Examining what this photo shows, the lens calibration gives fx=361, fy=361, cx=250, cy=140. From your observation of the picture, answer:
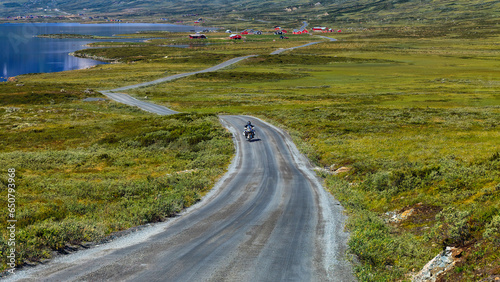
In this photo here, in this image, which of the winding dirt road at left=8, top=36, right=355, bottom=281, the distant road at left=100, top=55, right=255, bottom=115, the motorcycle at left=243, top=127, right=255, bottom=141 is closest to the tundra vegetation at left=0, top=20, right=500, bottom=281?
the winding dirt road at left=8, top=36, right=355, bottom=281

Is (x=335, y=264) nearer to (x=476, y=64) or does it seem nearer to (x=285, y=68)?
(x=285, y=68)

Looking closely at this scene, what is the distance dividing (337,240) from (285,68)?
128 m

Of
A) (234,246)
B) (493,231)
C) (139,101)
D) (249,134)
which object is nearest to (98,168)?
(249,134)

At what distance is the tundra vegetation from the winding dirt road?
1.09 meters

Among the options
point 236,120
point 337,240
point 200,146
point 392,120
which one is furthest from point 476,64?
point 337,240

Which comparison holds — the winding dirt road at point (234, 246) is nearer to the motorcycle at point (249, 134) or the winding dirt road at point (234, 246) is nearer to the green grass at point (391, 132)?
the green grass at point (391, 132)

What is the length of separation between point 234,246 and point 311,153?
23.8 metres

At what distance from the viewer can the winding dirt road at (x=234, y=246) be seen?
1254 centimetres

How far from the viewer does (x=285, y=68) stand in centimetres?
14012

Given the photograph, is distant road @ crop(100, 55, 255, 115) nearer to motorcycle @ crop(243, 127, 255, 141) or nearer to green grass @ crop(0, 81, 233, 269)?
green grass @ crop(0, 81, 233, 269)

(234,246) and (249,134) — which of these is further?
(249,134)

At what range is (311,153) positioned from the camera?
37.7m

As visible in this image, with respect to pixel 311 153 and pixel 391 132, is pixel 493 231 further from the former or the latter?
pixel 391 132

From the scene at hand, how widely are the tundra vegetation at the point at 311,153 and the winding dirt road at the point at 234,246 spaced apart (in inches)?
42.9
